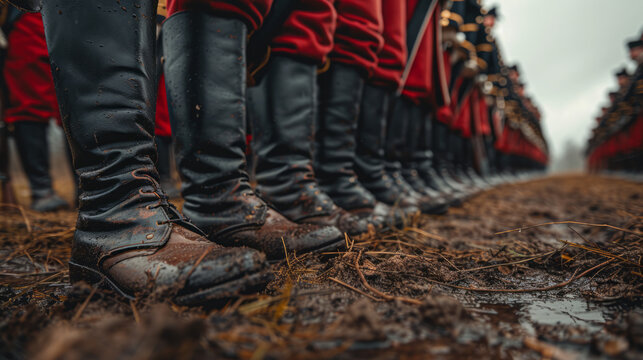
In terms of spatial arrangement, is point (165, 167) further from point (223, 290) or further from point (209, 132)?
point (223, 290)

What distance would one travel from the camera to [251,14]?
81 centimetres

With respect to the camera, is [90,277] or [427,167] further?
[427,167]

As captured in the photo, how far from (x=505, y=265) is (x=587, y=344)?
1.33ft

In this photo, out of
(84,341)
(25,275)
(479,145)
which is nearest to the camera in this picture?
(84,341)

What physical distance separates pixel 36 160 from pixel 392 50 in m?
2.39

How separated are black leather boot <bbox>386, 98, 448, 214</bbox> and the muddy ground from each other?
2.87 ft

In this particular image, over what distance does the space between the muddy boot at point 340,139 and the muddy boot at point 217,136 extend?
430 millimetres

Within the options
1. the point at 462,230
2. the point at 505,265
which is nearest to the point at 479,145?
the point at 462,230

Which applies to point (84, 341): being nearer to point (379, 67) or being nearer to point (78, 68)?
point (78, 68)

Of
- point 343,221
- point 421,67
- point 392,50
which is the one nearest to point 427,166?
point 421,67

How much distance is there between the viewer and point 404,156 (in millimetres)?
2207

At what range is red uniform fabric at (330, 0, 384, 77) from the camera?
119 centimetres

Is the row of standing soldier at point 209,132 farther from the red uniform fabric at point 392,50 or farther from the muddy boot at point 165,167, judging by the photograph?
the muddy boot at point 165,167

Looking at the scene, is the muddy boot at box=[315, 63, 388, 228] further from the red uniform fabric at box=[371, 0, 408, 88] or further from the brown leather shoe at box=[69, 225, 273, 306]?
the brown leather shoe at box=[69, 225, 273, 306]
